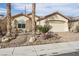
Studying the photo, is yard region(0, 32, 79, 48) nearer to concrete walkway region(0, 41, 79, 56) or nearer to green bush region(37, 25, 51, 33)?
concrete walkway region(0, 41, 79, 56)

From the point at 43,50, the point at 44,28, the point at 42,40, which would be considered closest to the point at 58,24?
the point at 44,28

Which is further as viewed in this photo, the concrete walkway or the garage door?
the garage door

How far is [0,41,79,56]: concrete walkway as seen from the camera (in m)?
9.77

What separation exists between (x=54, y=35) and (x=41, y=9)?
769 millimetres

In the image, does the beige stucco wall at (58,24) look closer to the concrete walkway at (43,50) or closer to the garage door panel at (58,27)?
the garage door panel at (58,27)

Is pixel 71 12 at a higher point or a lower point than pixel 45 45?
higher

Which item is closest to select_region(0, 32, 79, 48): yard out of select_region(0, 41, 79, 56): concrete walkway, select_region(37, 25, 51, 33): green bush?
select_region(0, 41, 79, 56): concrete walkway

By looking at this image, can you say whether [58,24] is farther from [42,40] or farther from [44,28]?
[42,40]

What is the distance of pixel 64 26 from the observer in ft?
32.8

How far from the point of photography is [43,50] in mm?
9844

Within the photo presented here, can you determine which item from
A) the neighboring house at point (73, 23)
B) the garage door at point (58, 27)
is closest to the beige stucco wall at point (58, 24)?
the garage door at point (58, 27)

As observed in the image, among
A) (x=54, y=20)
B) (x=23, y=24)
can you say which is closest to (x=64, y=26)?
(x=54, y=20)

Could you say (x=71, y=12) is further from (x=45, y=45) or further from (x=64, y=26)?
(x=45, y=45)

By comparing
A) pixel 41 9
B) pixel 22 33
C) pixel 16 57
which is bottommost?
pixel 16 57
